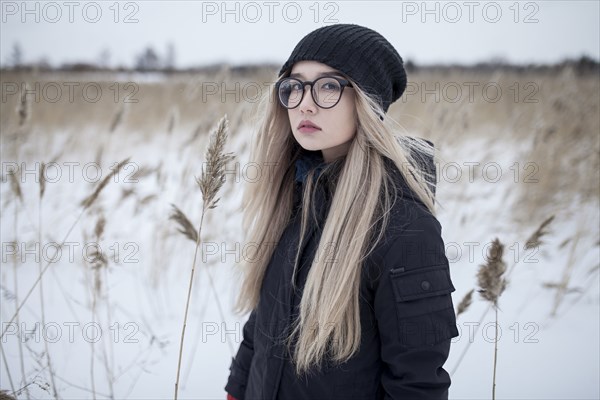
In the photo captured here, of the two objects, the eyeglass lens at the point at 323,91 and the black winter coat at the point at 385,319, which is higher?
the eyeglass lens at the point at 323,91

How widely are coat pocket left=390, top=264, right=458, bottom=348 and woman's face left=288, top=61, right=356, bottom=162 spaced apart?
44 centimetres

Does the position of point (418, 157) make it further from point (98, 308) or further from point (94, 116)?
point (94, 116)

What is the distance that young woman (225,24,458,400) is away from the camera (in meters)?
0.92

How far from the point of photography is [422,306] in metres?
0.91

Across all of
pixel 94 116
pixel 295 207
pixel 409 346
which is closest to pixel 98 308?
pixel 295 207

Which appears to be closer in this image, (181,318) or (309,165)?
(309,165)

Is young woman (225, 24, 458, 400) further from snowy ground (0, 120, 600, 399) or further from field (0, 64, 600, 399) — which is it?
snowy ground (0, 120, 600, 399)

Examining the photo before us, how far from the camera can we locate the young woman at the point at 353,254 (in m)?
0.92

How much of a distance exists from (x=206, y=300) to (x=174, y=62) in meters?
9.67

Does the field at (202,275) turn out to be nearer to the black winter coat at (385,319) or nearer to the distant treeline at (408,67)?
the distant treeline at (408,67)

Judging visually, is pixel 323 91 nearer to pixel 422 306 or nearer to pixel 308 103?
pixel 308 103

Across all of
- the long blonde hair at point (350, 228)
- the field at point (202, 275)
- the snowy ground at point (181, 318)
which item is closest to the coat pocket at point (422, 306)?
the long blonde hair at point (350, 228)

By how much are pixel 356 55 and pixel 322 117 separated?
21 centimetres

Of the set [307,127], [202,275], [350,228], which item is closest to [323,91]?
[307,127]
